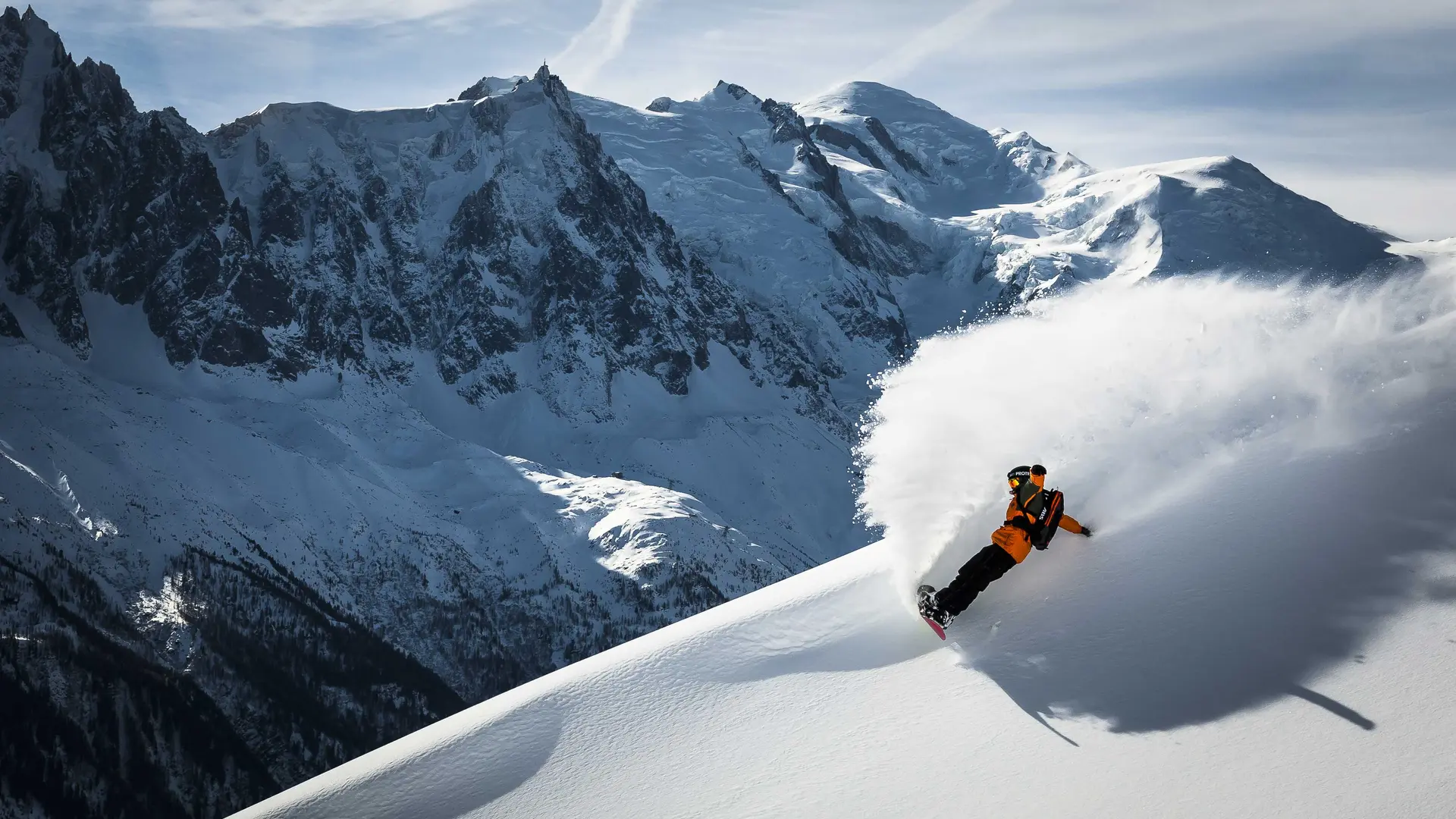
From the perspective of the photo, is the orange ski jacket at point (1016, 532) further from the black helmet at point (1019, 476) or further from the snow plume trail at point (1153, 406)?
the snow plume trail at point (1153, 406)

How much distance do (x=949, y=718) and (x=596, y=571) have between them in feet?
523

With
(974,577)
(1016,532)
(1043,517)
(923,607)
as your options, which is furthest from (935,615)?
(1043,517)

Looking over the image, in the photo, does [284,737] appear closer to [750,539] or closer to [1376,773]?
[750,539]

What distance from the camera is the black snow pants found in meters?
12.9

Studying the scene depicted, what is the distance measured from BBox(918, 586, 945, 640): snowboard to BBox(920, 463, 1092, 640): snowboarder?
0.04 ft

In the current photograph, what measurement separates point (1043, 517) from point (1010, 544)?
576mm

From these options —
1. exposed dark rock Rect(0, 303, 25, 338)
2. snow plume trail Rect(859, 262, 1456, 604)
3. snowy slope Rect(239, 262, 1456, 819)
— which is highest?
exposed dark rock Rect(0, 303, 25, 338)

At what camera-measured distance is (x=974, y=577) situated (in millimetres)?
12867

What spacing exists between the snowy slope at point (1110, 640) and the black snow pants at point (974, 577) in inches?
14.3

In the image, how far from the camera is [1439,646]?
10.1 m

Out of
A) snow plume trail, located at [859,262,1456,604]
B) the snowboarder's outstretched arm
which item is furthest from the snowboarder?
snow plume trail, located at [859,262,1456,604]

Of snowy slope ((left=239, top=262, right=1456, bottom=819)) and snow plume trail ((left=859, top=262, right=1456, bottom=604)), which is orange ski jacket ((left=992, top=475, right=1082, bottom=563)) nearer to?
snowy slope ((left=239, top=262, right=1456, bottom=819))

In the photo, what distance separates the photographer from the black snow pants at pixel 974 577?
12.9m

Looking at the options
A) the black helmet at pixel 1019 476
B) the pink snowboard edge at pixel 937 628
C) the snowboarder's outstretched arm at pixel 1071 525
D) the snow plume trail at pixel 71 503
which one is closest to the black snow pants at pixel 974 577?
the pink snowboard edge at pixel 937 628
